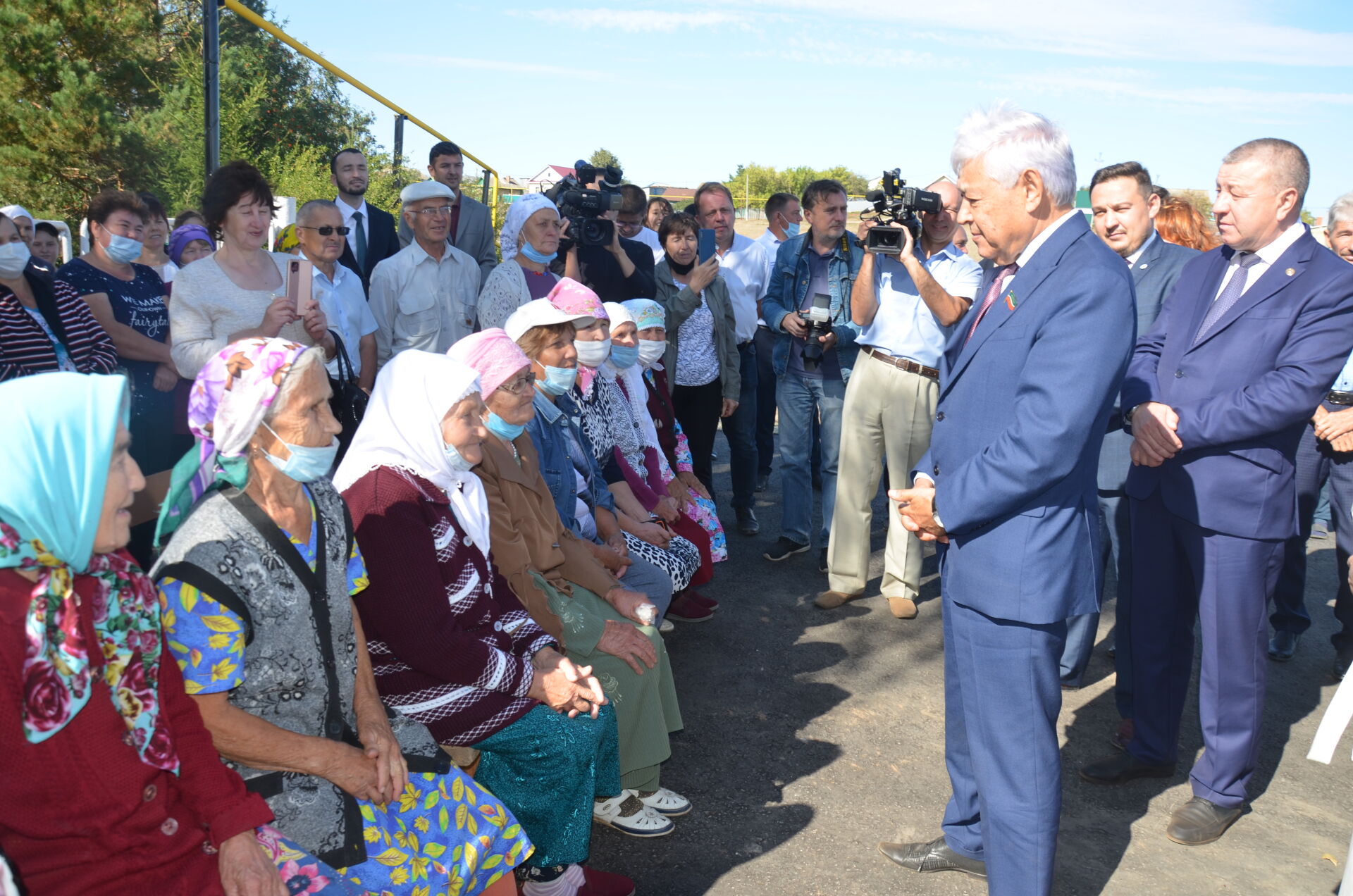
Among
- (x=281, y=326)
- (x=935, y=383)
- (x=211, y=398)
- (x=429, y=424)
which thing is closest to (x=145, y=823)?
(x=211, y=398)

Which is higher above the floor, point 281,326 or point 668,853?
point 281,326

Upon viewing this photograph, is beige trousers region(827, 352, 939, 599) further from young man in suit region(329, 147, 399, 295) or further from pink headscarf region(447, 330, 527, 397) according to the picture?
young man in suit region(329, 147, 399, 295)

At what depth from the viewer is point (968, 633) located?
2.68 metres

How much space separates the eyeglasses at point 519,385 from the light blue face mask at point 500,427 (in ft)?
0.31

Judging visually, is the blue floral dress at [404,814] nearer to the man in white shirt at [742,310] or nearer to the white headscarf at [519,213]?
the white headscarf at [519,213]

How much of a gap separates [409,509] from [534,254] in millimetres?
3357

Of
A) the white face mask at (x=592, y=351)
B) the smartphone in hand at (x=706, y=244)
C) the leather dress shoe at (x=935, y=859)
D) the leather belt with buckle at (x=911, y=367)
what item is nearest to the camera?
the leather dress shoe at (x=935, y=859)

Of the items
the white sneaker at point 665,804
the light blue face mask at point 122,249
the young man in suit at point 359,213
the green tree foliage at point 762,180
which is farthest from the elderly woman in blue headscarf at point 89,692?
the green tree foliage at point 762,180

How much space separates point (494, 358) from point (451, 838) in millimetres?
1510

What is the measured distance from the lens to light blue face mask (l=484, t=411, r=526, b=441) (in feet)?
10.6

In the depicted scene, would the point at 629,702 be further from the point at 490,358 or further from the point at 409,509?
the point at 490,358

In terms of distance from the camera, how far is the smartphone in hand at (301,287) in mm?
3984

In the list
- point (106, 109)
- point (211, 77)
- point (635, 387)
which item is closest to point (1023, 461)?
point (635, 387)

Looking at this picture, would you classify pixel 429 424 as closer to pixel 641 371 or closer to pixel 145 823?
pixel 145 823
